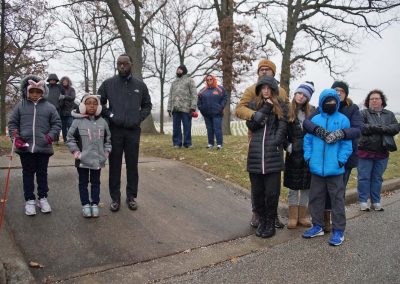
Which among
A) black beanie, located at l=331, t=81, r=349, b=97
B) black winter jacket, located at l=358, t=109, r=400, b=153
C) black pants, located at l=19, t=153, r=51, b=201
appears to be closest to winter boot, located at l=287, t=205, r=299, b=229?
black beanie, located at l=331, t=81, r=349, b=97

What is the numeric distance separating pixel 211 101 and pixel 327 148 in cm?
474

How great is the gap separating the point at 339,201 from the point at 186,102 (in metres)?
4.91

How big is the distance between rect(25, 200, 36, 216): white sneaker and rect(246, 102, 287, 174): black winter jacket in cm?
282

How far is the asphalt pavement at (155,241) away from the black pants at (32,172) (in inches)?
11.2

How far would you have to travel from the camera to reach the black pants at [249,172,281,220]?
4.82m

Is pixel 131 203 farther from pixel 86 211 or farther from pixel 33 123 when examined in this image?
pixel 33 123

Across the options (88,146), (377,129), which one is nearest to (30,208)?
(88,146)

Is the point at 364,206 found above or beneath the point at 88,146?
beneath

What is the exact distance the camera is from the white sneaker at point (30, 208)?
4695 mm

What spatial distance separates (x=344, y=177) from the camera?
5199 millimetres

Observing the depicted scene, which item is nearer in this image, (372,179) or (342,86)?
(342,86)

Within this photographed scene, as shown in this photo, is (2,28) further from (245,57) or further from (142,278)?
(142,278)

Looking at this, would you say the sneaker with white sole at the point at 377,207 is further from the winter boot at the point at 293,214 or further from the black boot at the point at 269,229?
the black boot at the point at 269,229

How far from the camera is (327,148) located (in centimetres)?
469
